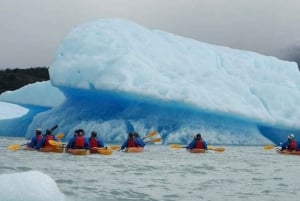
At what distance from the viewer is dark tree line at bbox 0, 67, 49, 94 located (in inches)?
2235

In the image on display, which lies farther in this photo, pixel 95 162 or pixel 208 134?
pixel 208 134

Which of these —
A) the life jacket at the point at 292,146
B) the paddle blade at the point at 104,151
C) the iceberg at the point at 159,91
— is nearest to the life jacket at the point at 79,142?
the paddle blade at the point at 104,151

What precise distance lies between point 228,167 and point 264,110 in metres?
8.68

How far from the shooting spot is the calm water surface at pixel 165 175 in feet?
25.3

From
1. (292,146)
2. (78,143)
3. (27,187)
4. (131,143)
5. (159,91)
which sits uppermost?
(159,91)

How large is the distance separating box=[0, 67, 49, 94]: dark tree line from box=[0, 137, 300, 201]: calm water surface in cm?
4435

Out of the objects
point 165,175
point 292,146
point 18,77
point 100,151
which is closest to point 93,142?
point 100,151

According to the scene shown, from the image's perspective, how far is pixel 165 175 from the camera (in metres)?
9.62

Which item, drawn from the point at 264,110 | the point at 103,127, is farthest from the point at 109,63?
the point at 264,110

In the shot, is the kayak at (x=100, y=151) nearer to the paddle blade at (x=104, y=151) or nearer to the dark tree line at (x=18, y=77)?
the paddle blade at (x=104, y=151)

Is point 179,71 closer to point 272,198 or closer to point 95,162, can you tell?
point 95,162

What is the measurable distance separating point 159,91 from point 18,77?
4399cm

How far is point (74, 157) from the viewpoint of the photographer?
40.9 ft

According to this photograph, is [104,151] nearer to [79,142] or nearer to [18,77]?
[79,142]
